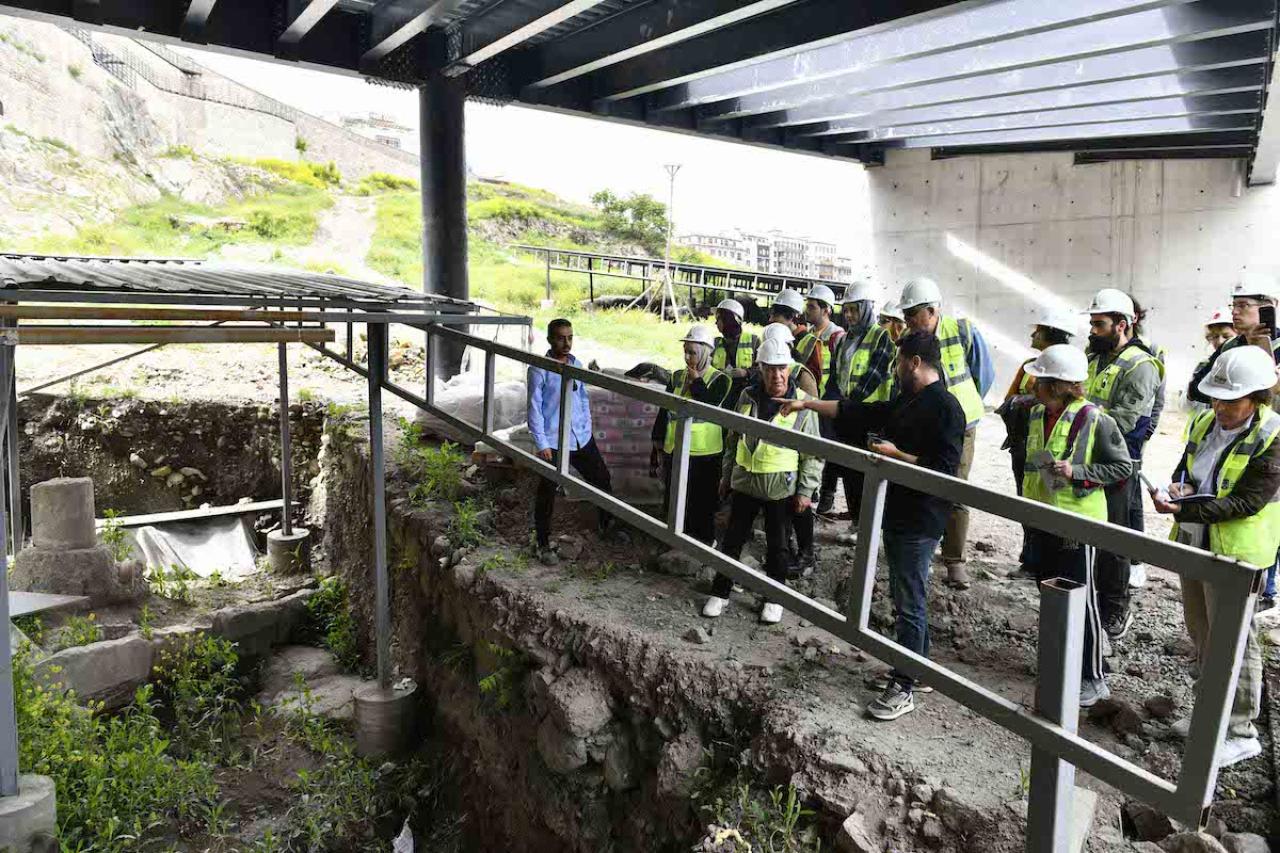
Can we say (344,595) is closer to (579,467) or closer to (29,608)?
(29,608)

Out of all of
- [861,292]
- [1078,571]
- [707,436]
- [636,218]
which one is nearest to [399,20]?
[861,292]

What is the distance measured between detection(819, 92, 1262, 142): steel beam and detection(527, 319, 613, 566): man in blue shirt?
6.31 meters

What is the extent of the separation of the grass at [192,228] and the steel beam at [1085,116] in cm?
1709

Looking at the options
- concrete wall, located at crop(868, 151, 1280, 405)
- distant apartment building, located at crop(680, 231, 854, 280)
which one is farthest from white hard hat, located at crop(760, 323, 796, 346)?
distant apartment building, located at crop(680, 231, 854, 280)

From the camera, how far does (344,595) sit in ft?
27.0

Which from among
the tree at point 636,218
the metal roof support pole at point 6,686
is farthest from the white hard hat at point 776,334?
the tree at point 636,218

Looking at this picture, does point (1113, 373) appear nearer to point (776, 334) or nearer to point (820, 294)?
point (776, 334)

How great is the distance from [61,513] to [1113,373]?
336 inches

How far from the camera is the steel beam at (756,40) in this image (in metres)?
6.19

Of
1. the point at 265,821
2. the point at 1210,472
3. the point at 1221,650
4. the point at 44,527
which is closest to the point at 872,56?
the point at 1210,472

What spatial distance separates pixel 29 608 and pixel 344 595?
2568mm

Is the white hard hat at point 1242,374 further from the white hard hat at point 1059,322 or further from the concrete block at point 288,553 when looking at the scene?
the concrete block at point 288,553

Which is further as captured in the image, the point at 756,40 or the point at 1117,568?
the point at 756,40

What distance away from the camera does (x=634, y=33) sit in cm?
734
